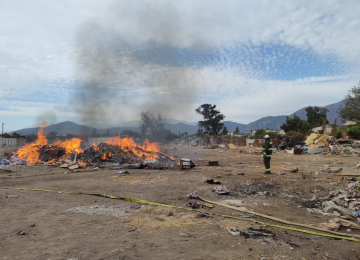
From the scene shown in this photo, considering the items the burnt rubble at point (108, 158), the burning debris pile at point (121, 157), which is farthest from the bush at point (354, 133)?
the burning debris pile at point (121, 157)

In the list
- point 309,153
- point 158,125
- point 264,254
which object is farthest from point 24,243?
point 158,125

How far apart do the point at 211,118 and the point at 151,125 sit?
20.7 meters

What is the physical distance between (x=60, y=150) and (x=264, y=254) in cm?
1659

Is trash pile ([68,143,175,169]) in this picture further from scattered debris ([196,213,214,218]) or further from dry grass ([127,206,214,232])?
scattered debris ([196,213,214,218])

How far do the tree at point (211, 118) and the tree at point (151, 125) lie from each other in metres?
16.7

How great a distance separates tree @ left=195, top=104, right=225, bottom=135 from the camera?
47.1 meters

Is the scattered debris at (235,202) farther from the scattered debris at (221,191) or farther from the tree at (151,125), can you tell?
the tree at (151,125)

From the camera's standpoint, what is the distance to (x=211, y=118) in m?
47.1

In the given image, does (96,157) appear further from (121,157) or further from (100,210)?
(100,210)

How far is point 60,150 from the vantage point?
16.6 metres

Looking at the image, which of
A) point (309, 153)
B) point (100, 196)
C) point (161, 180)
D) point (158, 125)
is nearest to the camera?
point (100, 196)

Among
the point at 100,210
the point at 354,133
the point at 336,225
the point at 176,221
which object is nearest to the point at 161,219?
the point at 176,221

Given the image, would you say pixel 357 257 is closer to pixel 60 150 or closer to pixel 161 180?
pixel 161 180

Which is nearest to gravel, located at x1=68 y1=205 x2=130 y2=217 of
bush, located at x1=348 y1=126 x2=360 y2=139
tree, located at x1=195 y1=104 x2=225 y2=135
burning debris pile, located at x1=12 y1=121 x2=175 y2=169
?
burning debris pile, located at x1=12 y1=121 x2=175 y2=169
